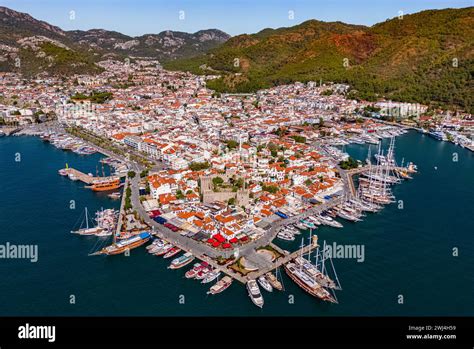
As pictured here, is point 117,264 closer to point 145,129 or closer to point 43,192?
point 43,192

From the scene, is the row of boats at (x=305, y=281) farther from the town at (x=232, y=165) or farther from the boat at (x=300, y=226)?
the boat at (x=300, y=226)

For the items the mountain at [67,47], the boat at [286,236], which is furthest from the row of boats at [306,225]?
the mountain at [67,47]

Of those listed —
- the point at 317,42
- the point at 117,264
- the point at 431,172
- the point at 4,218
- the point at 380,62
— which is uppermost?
the point at 317,42

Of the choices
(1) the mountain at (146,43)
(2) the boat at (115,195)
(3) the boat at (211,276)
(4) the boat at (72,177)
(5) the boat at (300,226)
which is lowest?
(3) the boat at (211,276)

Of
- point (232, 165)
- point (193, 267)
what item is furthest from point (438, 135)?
point (193, 267)
